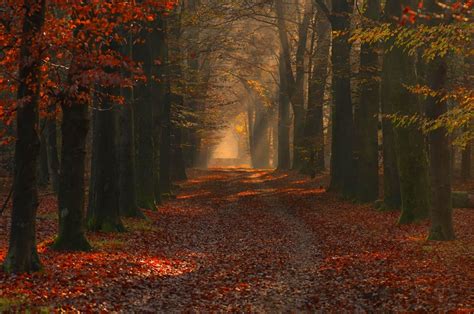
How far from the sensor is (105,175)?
60.0 feet

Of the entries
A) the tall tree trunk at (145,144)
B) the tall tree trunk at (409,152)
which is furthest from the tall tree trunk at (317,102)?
the tall tree trunk at (409,152)

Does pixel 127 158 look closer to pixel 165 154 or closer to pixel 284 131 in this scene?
pixel 165 154

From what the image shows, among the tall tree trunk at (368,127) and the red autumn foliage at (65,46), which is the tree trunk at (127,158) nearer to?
the red autumn foliage at (65,46)

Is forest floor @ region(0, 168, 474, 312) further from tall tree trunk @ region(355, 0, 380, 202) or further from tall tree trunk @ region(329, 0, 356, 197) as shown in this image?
tall tree trunk @ region(329, 0, 356, 197)

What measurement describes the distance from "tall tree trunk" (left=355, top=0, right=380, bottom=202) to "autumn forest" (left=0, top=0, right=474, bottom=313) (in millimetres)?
65

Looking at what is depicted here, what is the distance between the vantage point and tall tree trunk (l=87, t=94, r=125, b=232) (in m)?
18.0

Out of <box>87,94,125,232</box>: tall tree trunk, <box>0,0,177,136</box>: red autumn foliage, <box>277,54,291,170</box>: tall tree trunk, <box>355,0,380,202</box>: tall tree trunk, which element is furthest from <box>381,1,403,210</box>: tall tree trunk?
<box>277,54,291,170</box>: tall tree trunk

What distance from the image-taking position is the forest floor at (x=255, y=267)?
34.6 ft

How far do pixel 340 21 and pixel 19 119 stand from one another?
818 inches

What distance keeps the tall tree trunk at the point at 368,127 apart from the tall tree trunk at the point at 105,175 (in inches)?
488

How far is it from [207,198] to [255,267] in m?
18.1

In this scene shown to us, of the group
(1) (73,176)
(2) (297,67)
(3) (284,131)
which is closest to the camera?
(1) (73,176)

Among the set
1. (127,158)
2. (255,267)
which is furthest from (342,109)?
(255,267)

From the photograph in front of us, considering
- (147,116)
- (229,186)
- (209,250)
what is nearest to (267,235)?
(209,250)
